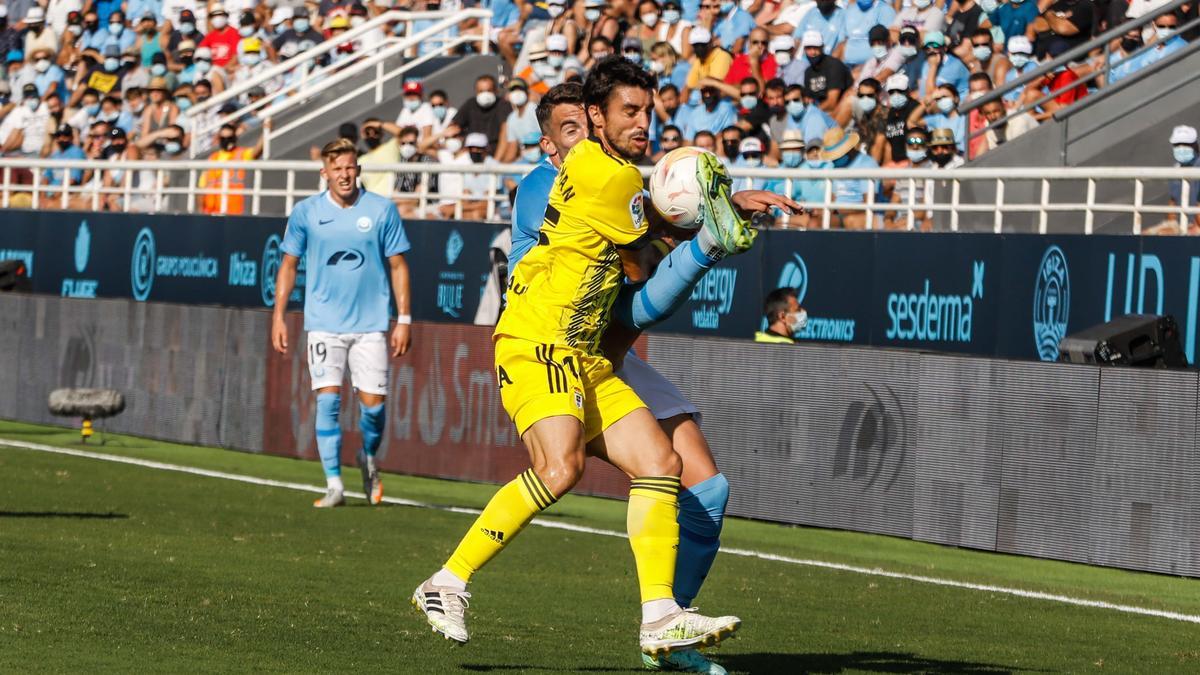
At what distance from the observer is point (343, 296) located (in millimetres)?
13750

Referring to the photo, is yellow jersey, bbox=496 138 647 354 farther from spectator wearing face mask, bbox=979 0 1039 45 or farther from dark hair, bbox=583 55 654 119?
spectator wearing face mask, bbox=979 0 1039 45

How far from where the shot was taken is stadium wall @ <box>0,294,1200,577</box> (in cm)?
1209

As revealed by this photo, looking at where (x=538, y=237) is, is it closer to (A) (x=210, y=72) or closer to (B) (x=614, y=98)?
(B) (x=614, y=98)

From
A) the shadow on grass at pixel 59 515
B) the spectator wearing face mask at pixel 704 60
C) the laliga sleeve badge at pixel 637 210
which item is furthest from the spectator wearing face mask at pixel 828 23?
the laliga sleeve badge at pixel 637 210

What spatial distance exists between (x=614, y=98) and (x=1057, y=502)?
6.38 metres

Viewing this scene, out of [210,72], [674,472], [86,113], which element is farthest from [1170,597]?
[86,113]

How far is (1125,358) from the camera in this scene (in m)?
12.5

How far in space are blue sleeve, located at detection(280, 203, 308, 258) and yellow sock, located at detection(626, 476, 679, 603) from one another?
7.19m

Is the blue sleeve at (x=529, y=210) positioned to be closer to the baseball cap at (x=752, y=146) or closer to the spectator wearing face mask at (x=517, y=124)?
the baseball cap at (x=752, y=146)

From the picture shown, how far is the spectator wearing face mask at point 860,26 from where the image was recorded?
66.5 feet

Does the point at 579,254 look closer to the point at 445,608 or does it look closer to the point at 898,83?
the point at 445,608

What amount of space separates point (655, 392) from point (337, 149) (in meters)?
6.08

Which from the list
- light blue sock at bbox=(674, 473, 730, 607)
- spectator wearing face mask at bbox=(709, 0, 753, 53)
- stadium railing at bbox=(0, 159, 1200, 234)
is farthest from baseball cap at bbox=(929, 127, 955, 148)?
light blue sock at bbox=(674, 473, 730, 607)

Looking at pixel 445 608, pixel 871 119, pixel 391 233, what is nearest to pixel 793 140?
pixel 871 119
